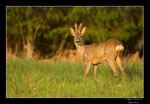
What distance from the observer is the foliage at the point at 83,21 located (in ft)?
52.2

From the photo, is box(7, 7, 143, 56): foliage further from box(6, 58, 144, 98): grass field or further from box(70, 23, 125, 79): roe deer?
box(6, 58, 144, 98): grass field

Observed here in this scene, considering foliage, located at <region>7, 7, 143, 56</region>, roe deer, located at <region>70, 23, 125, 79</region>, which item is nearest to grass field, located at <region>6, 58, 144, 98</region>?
roe deer, located at <region>70, 23, 125, 79</region>

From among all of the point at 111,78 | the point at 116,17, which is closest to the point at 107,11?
the point at 116,17

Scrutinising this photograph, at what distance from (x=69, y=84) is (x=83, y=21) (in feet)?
28.8

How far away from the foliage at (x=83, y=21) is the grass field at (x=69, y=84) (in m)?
6.60

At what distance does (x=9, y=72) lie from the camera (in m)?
8.83

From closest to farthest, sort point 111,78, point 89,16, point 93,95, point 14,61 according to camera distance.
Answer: point 93,95
point 111,78
point 14,61
point 89,16

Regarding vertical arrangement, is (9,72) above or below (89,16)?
below

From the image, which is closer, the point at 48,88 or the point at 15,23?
the point at 48,88

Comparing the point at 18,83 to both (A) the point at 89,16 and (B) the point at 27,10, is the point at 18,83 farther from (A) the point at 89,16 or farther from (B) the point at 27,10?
(B) the point at 27,10

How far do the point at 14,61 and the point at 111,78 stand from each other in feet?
13.5

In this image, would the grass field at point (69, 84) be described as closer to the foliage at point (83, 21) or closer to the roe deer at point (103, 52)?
the roe deer at point (103, 52)

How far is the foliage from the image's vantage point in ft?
52.2

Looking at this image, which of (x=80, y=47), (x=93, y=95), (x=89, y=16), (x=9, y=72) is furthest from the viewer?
(x=89, y=16)
